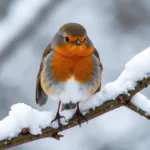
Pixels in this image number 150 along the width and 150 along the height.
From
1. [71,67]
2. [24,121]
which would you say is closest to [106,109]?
[24,121]

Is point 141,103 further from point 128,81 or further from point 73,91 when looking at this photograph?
point 73,91

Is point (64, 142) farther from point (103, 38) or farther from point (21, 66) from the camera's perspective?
point (103, 38)

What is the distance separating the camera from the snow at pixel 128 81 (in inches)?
97.7

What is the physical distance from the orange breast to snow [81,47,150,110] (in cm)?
32

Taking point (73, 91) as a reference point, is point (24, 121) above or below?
below

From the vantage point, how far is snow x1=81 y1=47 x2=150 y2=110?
248cm

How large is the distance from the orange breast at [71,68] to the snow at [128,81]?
32cm

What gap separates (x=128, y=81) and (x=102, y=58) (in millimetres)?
4067

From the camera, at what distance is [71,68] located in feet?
9.41

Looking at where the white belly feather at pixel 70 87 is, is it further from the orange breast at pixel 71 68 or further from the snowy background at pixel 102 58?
the snowy background at pixel 102 58

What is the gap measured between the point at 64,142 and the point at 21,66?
3.50 ft

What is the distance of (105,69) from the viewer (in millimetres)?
6281

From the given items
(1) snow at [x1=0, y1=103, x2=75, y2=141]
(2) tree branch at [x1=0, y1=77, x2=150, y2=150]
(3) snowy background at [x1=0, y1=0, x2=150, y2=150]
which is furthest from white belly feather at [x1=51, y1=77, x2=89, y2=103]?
(3) snowy background at [x1=0, y1=0, x2=150, y2=150]

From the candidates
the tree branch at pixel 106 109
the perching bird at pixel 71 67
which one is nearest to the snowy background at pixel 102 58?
the perching bird at pixel 71 67
